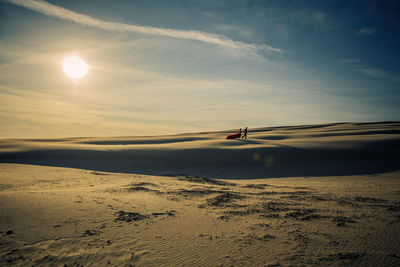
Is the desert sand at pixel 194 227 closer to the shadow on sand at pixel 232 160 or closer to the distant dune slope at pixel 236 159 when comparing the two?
the shadow on sand at pixel 232 160

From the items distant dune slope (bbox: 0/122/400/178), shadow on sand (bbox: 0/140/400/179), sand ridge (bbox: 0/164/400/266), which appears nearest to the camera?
sand ridge (bbox: 0/164/400/266)

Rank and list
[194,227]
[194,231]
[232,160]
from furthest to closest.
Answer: [232,160] → [194,227] → [194,231]

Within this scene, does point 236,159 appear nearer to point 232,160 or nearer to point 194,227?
point 232,160

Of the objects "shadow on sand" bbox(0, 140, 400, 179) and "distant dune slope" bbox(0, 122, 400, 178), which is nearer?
"shadow on sand" bbox(0, 140, 400, 179)

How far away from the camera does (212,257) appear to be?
392cm

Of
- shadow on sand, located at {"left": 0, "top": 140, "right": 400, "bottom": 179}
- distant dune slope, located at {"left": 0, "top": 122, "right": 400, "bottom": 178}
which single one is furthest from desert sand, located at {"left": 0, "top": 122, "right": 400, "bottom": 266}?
distant dune slope, located at {"left": 0, "top": 122, "right": 400, "bottom": 178}

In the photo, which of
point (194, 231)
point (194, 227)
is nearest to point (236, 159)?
point (194, 227)

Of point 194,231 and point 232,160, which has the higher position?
point 232,160

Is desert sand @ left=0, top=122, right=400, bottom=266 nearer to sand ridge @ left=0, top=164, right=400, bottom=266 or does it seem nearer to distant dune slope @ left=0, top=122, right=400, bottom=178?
sand ridge @ left=0, top=164, right=400, bottom=266

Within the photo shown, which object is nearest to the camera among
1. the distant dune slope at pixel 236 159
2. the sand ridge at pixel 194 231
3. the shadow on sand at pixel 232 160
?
the sand ridge at pixel 194 231

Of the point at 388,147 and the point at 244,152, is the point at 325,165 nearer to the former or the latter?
the point at 244,152

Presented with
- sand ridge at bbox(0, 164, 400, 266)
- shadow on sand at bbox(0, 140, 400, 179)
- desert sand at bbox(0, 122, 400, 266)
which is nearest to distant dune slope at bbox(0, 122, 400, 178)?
shadow on sand at bbox(0, 140, 400, 179)

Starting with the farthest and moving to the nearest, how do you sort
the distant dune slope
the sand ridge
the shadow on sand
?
the distant dune slope
the shadow on sand
the sand ridge

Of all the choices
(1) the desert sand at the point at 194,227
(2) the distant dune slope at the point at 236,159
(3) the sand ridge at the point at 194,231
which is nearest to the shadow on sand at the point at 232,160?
(2) the distant dune slope at the point at 236,159
